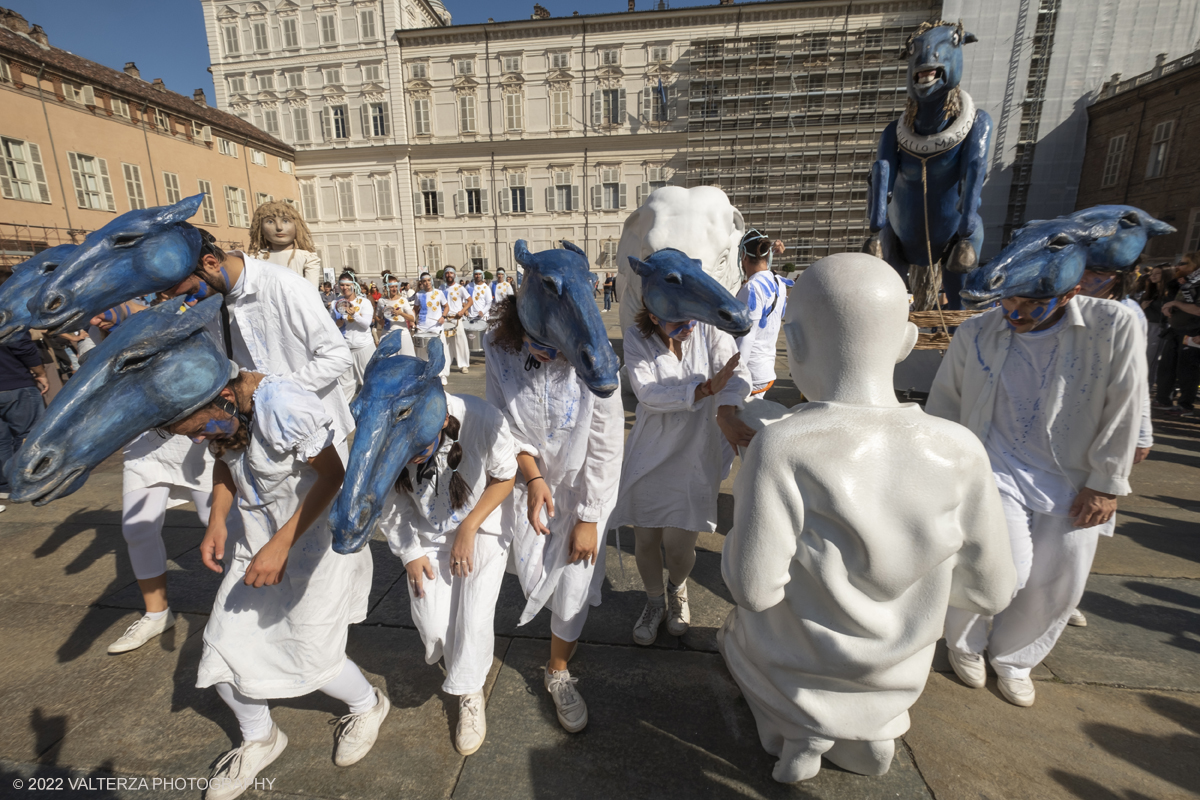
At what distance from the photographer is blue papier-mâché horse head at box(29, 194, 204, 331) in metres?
1.56

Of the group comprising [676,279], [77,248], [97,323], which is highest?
[77,248]

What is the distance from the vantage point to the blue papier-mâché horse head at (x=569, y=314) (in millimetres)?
1486

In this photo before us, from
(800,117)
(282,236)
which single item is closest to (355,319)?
(282,236)

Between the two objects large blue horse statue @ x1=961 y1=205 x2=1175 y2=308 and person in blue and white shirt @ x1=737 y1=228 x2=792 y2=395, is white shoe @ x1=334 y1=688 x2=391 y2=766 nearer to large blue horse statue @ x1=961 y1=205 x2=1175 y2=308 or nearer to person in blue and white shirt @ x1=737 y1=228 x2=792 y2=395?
large blue horse statue @ x1=961 y1=205 x2=1175 y2=308

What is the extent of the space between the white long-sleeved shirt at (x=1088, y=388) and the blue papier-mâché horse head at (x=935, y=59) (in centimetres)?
182

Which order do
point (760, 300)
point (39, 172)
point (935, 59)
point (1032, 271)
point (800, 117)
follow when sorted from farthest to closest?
point (800, 117), point (39, 172), point (760, 300), point (935, 59), point (1032, 271)

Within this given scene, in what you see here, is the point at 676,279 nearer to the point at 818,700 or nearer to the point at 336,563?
the point at 818,700

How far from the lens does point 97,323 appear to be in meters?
2.64

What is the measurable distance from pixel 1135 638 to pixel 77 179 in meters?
29.0

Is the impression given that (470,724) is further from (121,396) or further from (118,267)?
(118,267)

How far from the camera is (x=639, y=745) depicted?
1989 millimetres

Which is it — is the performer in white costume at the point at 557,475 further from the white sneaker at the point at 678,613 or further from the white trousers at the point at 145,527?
the white trousers at the point at 145,527

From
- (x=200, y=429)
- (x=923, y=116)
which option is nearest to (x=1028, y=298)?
(x=923, y=116)

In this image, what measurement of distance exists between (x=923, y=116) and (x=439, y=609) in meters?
4.05
